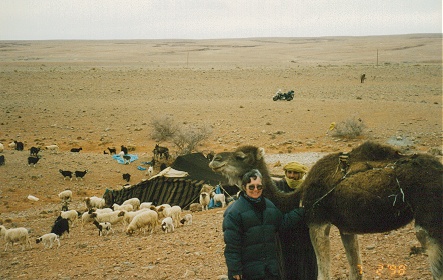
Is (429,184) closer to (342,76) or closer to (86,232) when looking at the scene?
(86,232)

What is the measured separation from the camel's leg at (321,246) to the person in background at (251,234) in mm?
1034

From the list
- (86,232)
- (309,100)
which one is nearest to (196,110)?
(309,100)

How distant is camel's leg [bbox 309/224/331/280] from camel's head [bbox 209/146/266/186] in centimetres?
110

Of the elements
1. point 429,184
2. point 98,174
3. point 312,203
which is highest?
point 429,184

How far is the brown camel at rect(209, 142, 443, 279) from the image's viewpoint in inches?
194

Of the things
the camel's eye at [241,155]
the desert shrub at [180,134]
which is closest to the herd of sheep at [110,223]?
the camel's eye at [241,155]

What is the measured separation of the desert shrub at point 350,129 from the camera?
87.6ft

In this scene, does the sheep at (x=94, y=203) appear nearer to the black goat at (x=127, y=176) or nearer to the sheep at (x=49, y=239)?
the black goat at (x=127, y=176)

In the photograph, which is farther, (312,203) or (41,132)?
(41,132)

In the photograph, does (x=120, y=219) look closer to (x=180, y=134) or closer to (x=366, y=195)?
(x=366, y=195)

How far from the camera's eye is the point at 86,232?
1333 cm

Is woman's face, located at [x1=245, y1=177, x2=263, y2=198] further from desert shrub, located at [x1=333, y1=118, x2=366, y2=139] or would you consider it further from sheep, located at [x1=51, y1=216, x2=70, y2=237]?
desert shrub, located at [x1=333, y1=118, x2=366, y2=139]

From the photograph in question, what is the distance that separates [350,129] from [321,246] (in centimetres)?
2201

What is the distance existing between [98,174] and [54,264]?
11508 millimetres
